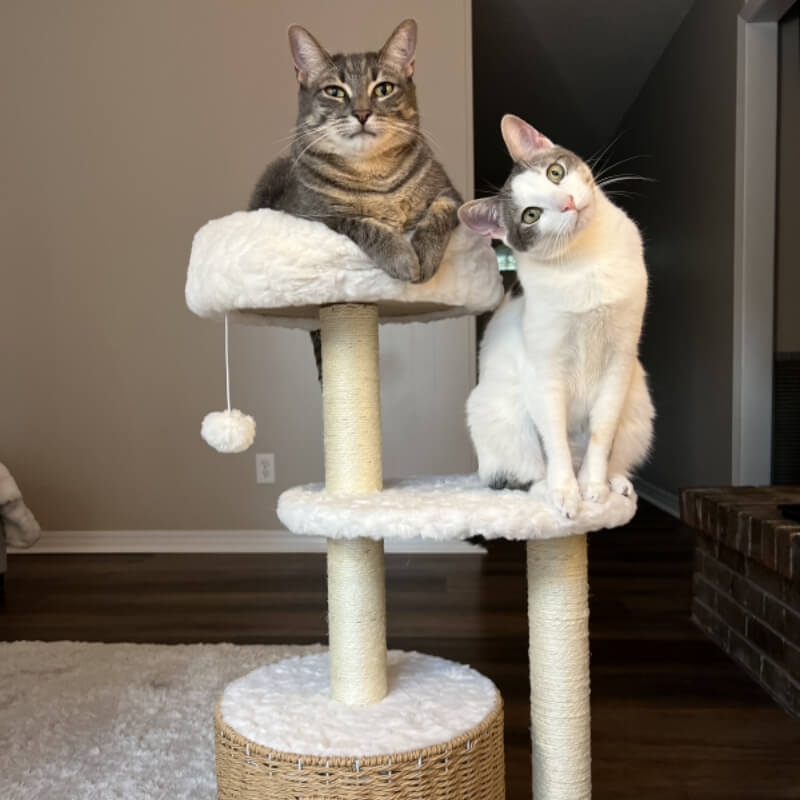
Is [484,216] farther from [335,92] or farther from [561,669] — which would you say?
[561,669]

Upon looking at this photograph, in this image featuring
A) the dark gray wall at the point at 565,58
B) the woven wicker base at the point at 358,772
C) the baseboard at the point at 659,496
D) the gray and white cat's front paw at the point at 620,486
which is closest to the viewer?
the woven wicker base at the point at 358,772

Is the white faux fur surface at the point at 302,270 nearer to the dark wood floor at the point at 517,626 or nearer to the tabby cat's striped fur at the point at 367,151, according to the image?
the tabby cat's striped fur at the point at 367,151

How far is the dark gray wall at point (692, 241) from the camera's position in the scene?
9.18 ft

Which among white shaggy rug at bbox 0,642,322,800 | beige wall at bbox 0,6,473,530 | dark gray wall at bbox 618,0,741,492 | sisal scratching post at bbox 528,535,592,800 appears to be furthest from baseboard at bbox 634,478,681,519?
sisal scratching post at bbox 528,535,592,800

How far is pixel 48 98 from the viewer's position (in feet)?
9.13

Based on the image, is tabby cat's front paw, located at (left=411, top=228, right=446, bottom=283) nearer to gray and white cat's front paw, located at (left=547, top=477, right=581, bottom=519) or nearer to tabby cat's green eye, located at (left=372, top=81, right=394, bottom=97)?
tabby cat's green eye, located at (left=372, top=81, right=394, bottom=97)

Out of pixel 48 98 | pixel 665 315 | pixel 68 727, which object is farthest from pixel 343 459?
pixel 665 315

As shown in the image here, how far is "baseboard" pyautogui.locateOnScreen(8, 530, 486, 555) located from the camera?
2.76m

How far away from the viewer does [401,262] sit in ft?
3.06

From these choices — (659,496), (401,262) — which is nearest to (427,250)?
(401,262)

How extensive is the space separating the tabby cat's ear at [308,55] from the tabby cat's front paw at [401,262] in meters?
0.30

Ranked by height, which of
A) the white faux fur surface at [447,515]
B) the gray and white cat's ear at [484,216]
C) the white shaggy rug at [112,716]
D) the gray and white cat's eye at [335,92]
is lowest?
the white shaggy rug at [112,716]

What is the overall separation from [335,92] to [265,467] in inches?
76.1

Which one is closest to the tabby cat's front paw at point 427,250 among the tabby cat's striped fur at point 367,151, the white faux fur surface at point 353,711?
the tabby cat's striped fur at point 367,151
